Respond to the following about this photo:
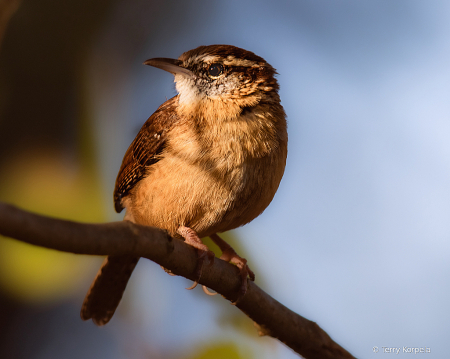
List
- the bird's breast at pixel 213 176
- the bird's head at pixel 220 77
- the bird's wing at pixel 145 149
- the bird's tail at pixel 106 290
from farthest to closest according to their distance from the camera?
the bird's tail at pixel 106 290, the bird's wing at pixel 145 149, the bird's head at pixel 220 77, the bird's breast at pixel 213 176

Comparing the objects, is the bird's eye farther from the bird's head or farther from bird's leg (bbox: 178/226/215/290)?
bird's leg (bbox: 178/226/215/290)

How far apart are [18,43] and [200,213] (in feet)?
9.90

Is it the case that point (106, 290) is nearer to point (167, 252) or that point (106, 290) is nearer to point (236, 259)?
point (236, 259)

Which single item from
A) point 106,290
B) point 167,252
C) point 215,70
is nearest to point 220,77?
point 215,70

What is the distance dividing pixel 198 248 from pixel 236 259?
2.49 feet

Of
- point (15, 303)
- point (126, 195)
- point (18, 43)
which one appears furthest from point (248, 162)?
point (18, 43)

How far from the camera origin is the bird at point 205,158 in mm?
3053

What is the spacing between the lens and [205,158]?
302 centimetres

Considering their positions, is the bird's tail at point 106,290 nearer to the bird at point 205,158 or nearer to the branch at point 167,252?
the bird at point 205,158

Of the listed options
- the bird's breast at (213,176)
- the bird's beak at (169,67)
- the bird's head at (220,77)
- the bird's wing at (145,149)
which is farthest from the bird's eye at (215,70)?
the bird's breast at (213,176)

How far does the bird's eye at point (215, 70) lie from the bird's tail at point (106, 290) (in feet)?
5.05

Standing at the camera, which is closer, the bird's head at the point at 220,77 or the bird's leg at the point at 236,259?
the bird's leg at the point at 236,259

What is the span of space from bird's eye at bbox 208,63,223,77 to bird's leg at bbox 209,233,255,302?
1317 millimetres

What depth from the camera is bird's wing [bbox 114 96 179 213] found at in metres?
3.51
